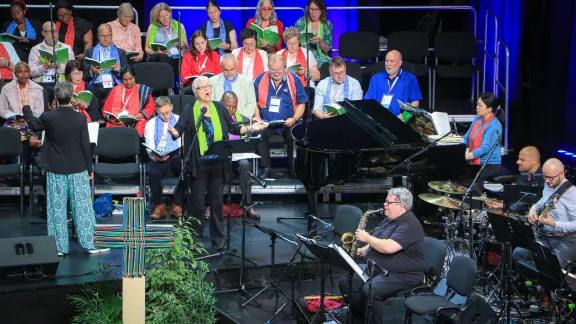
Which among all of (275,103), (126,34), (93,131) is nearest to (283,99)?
(275,103)

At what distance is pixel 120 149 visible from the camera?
34.0ft

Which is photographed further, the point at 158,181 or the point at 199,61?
the point at 199,61

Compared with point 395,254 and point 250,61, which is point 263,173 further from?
point 395,254

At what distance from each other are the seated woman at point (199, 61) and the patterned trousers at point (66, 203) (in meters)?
3.21

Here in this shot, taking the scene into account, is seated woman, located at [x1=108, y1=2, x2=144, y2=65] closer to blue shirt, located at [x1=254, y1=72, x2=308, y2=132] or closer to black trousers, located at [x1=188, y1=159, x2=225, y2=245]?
blue shirt, located at [x1=254, y1=72, x2=308, y2=132]

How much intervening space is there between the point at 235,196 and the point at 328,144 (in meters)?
2.35

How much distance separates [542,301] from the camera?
7859mm

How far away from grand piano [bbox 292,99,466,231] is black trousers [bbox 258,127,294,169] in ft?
3.62

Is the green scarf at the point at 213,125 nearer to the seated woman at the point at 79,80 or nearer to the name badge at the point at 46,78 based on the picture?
the seated woman at the point at 79,80

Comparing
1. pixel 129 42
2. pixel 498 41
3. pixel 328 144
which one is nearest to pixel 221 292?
pixel 328 144

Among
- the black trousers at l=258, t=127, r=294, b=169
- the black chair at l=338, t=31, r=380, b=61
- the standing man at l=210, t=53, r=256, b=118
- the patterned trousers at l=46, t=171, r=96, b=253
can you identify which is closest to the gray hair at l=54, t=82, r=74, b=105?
the patterned trousers at l=46, t=171, r=96, b=253

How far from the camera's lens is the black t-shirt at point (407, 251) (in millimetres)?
7086

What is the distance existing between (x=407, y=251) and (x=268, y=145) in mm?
Result: 3768

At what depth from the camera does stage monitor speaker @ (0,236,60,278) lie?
7879 millimetres
